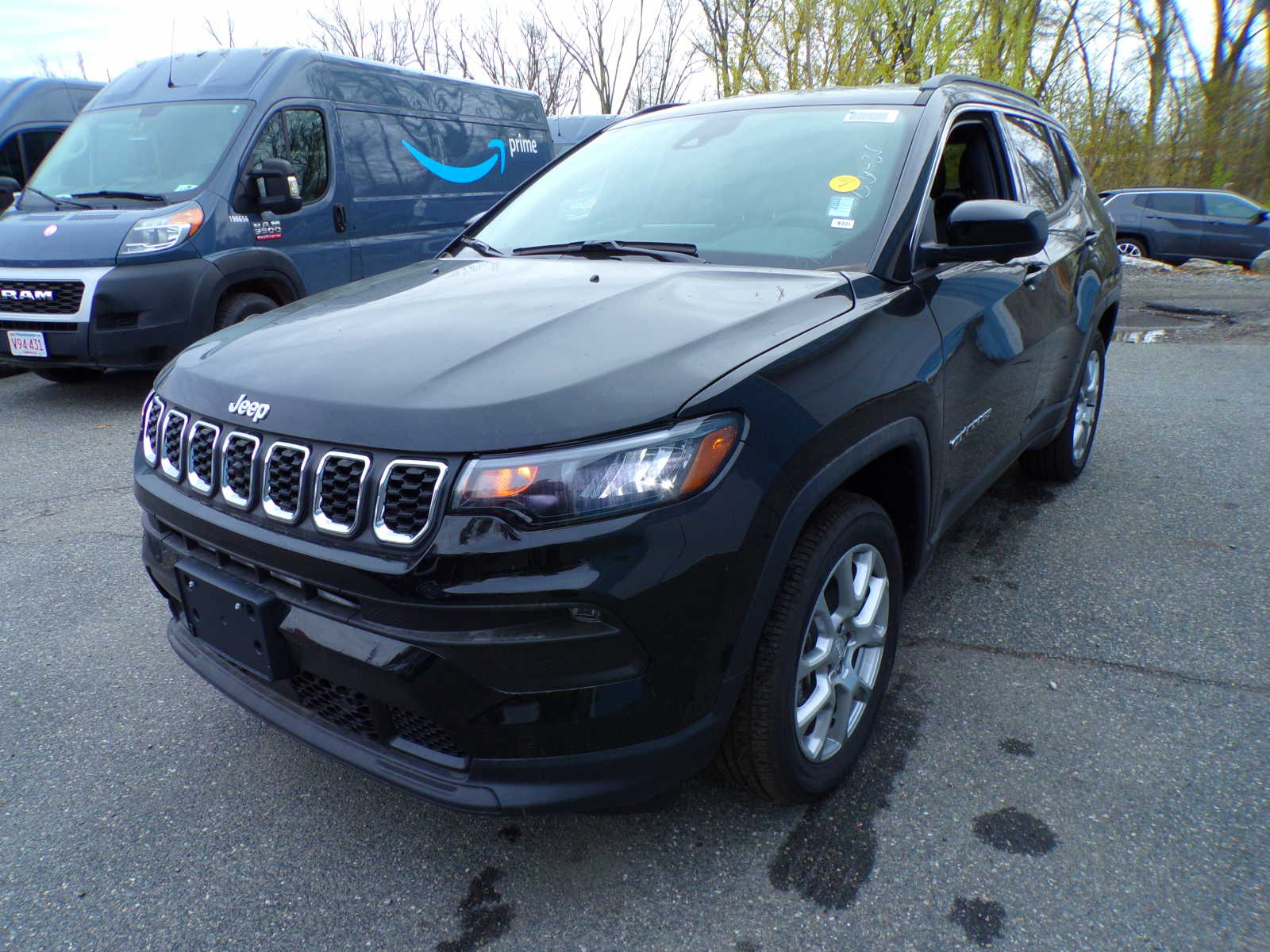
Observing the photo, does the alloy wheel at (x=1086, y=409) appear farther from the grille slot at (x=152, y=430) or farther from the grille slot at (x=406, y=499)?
the grille slot at (x=152, y=430)

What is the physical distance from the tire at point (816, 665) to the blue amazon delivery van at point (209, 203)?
17.2ft

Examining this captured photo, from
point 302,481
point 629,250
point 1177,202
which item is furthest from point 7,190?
point 1177,202

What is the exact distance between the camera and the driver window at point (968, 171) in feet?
9.62

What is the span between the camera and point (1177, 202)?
15945 millimetres

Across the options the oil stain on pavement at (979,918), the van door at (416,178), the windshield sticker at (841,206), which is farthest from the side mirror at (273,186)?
the oil stain on pavement at (979,918)

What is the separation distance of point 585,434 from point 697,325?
18.6 inches

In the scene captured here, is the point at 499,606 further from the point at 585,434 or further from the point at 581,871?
the point at 581,871

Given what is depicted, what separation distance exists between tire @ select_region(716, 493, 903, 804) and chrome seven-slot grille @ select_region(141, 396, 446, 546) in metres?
0.75

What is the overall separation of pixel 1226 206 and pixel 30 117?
17.8 meters

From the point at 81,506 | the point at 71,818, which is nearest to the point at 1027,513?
the point at 71,818

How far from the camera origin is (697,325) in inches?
76.0

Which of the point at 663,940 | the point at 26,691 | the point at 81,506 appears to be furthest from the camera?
the point at 81,506

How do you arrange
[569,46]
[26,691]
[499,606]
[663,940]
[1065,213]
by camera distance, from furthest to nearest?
[569,46]
[1065,213]
[26,691]
[663,940]
[499,606]

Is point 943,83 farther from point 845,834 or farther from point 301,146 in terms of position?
point 301,146
